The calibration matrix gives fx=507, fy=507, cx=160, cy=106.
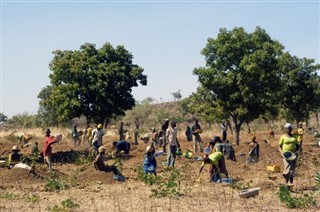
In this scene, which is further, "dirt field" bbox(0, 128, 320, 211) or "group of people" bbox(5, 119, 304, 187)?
"group of people" bbox(5, 119, 304, 187)

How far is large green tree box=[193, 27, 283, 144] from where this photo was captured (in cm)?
2522

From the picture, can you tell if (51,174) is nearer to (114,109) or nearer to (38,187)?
(38,187)

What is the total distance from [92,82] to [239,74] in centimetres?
772

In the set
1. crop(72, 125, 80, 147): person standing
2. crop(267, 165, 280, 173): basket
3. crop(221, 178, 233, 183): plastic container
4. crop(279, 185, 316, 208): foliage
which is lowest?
crop(279, 185, 316, 208): foliage

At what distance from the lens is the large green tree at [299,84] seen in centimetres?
3322

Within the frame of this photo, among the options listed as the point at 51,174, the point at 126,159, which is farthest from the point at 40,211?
the point at 126,159

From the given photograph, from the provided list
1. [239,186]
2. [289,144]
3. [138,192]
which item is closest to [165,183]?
[138,192]

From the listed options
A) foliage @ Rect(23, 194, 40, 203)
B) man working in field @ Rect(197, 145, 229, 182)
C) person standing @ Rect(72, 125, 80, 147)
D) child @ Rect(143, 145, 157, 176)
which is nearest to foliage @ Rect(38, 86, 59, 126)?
person standing @ Rect(72, 125, 80, 147)

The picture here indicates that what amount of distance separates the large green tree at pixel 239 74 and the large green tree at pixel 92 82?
172 inches

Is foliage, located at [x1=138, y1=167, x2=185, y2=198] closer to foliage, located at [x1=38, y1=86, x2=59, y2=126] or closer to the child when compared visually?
the child

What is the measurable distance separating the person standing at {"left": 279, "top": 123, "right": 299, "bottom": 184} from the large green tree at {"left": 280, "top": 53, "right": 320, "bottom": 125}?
2072cm

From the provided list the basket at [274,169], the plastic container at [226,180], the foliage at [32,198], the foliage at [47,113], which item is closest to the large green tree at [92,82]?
the basket at [274,169]

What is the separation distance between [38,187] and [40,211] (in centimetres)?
406

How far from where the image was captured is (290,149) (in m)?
12.8
